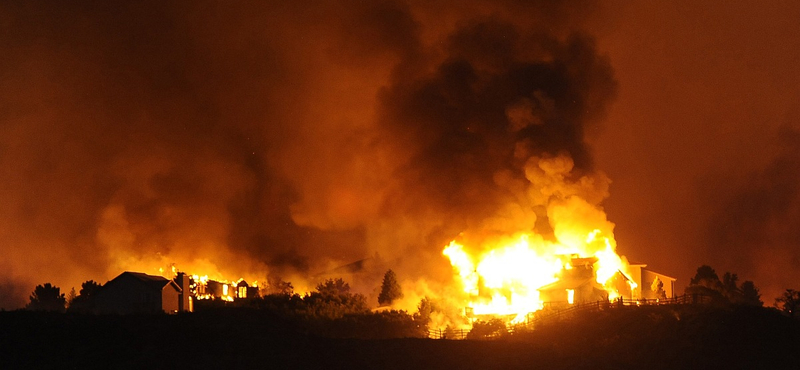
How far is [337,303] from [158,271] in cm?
2358

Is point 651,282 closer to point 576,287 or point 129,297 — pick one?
point 576,287

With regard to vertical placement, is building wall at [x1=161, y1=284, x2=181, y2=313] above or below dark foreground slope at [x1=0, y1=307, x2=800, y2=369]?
above

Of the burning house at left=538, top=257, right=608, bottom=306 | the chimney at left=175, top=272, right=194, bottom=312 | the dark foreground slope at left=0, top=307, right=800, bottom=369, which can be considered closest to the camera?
the dark foreground slope at left=0, top=307, right=800, bottom=369

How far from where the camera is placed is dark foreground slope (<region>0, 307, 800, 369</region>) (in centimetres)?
4534

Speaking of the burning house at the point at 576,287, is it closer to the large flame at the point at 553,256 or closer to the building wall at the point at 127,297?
the large flame at the point at 553,256

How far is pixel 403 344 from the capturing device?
5066cm

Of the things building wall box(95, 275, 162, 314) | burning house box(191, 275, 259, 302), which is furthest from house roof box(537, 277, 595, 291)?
building wall box(95, 275, 162, 314)

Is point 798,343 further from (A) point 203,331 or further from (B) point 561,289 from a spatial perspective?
(A) point 203,331

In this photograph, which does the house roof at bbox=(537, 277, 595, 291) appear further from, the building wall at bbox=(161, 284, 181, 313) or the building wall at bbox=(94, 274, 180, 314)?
the building wall at bbox=(94, 274, 180, 314)

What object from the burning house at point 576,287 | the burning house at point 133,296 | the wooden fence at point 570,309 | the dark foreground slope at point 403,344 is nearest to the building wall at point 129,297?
the burning house at point 133,296

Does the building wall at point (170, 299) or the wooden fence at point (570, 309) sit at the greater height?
the building wall at point (170, 299)

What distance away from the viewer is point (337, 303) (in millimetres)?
63969

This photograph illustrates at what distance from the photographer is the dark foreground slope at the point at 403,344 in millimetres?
45344

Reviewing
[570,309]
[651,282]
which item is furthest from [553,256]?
[651,282]
